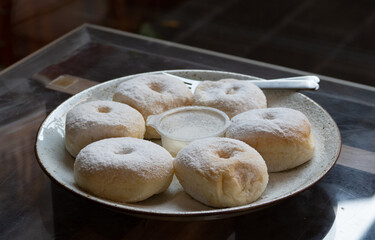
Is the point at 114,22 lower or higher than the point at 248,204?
lower

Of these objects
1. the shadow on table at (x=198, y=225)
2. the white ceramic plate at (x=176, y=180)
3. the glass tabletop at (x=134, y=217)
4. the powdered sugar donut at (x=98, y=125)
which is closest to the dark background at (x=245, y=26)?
the glass tabletop at (x=134, y=217)

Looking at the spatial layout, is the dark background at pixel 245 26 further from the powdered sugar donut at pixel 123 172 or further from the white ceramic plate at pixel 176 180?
the powdered sugar donut at pixel 123 172

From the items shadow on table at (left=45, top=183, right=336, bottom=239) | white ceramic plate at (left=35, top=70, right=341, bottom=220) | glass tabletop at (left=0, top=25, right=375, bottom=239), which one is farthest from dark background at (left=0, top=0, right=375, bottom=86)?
shadow on table at (left=45, top=183, right=336, bottom=239)

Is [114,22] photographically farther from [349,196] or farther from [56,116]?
[349,196]

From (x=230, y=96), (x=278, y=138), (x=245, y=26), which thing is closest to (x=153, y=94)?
(x=230, y=96)

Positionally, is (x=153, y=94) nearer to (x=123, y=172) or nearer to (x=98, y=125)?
(x=98, y=125)

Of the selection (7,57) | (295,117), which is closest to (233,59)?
(295,117)
